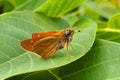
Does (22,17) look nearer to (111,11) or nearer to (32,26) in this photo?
(32,26)

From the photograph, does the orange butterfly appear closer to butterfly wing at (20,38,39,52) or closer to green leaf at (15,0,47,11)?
butterfly wing at (20,38,39,52)

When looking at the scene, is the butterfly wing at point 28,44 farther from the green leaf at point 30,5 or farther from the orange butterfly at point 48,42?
the green leaf at point 30,5

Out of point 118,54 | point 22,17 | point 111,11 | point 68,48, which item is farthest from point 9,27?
point 111,11

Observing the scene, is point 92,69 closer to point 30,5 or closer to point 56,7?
point 56,7

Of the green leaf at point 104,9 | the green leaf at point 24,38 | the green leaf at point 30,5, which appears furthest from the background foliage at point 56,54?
the green leaf at point 104,9

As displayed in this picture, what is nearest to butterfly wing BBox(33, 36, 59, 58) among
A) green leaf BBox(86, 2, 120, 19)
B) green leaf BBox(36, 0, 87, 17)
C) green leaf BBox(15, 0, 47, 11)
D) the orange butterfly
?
the orange butterfly

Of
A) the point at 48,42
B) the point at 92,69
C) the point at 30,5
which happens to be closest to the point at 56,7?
the point at 30,5
